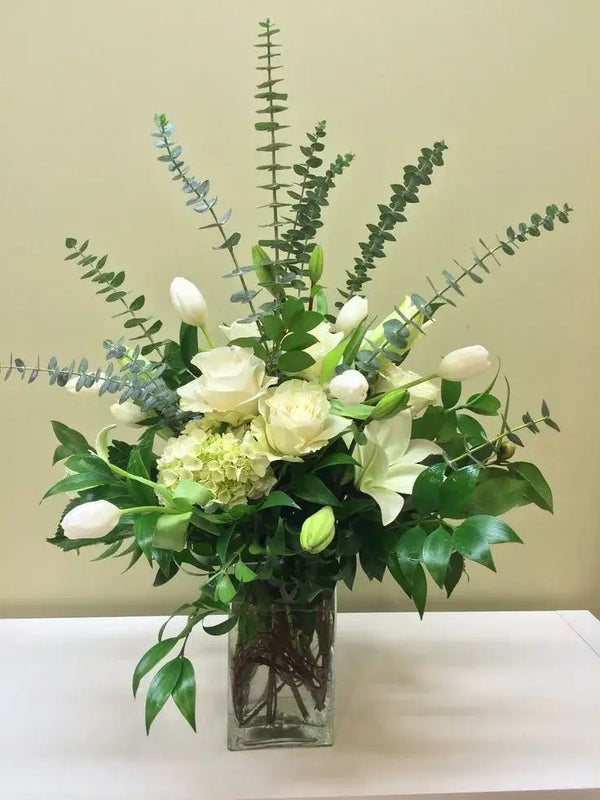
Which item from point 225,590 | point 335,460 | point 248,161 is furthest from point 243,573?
point 248,161

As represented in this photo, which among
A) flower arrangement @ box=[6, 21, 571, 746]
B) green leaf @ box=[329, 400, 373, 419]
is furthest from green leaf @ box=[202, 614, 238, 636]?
green leaf @ box=[329, 400, 373, 419]

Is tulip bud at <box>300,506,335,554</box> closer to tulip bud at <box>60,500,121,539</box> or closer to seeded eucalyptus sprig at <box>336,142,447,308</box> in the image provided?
tulip bud at <box>60,500,121,539</box>

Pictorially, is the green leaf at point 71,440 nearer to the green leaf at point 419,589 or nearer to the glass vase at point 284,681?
the glass vase at point 284,681

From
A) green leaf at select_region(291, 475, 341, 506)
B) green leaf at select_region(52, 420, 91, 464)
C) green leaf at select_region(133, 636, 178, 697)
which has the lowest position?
green leaf at select_region(133, 636, 178, 697)

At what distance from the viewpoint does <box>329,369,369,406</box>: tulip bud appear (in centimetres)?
64

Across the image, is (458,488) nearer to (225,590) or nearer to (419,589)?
(419,589)

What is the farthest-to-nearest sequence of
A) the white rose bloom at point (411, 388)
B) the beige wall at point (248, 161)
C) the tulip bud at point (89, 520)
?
the beige wall at point (248, 161)
the white rose bloom at point (411, 388)
the tulip bud at point (89, 520)

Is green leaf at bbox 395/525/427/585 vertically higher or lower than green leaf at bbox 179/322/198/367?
lower

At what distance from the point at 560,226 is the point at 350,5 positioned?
1.41ft

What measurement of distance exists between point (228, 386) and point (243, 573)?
0.16m

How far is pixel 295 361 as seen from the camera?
664 millimetres

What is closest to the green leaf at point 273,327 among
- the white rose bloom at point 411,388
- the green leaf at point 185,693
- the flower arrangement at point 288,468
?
the flower arrangement at point 288,468

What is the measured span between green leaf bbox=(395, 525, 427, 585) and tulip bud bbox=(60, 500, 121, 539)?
0.84 feet

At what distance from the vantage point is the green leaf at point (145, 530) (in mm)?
625
